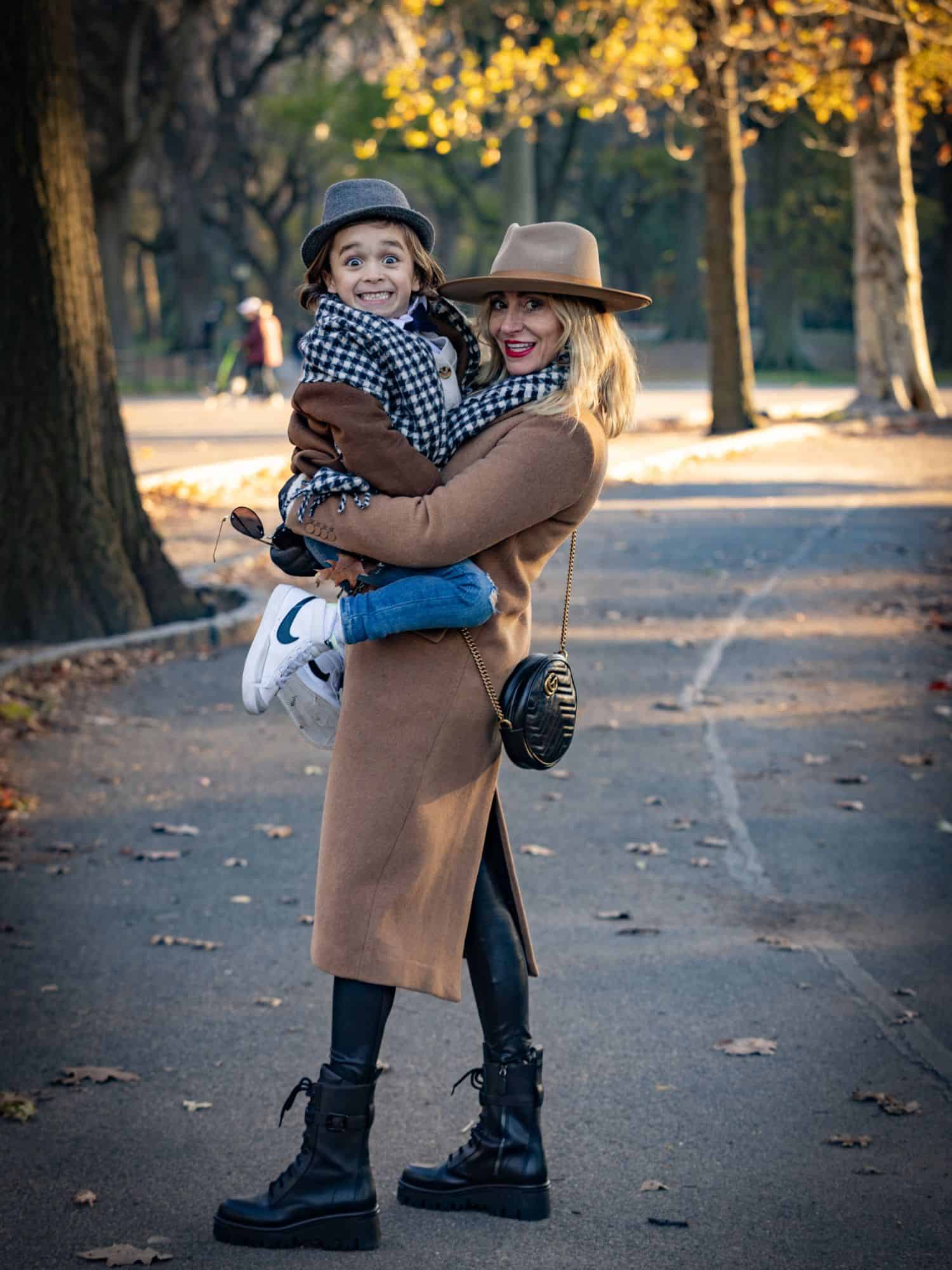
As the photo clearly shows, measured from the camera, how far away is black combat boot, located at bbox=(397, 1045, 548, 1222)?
355cm

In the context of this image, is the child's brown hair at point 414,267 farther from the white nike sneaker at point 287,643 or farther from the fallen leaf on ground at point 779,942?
the fallen leaf on ground at point 779,942

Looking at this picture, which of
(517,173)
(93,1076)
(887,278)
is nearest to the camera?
(93,1076)

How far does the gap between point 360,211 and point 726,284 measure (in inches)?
855

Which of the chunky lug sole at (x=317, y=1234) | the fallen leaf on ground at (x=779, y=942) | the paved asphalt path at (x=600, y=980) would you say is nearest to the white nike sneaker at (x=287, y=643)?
the chunky lug sole at (x=317, y=1234)

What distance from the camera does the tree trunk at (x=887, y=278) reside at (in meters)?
27.9

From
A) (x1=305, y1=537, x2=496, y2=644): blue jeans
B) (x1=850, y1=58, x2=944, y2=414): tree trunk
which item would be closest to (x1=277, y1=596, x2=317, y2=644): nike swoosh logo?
(x1=305, y1=537, x2=496, y2=644): blue jeans

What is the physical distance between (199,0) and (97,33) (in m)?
8.14

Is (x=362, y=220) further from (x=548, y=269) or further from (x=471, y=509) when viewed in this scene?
(x=471, y=509)

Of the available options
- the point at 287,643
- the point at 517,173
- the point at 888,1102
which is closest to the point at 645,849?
the point at 888,1102

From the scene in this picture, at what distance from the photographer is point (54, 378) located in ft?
31.1

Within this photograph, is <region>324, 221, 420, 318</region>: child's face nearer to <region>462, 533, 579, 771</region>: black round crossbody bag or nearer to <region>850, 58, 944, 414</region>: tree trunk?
<region>462, 533, 579, 771</region>: black round crossbody bag

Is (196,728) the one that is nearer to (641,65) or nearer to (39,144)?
(39,144)

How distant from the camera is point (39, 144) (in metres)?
9.41

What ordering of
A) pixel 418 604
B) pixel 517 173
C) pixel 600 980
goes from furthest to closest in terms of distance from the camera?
pixel 517 173 → pixel 600 980 → pixel 418 604
